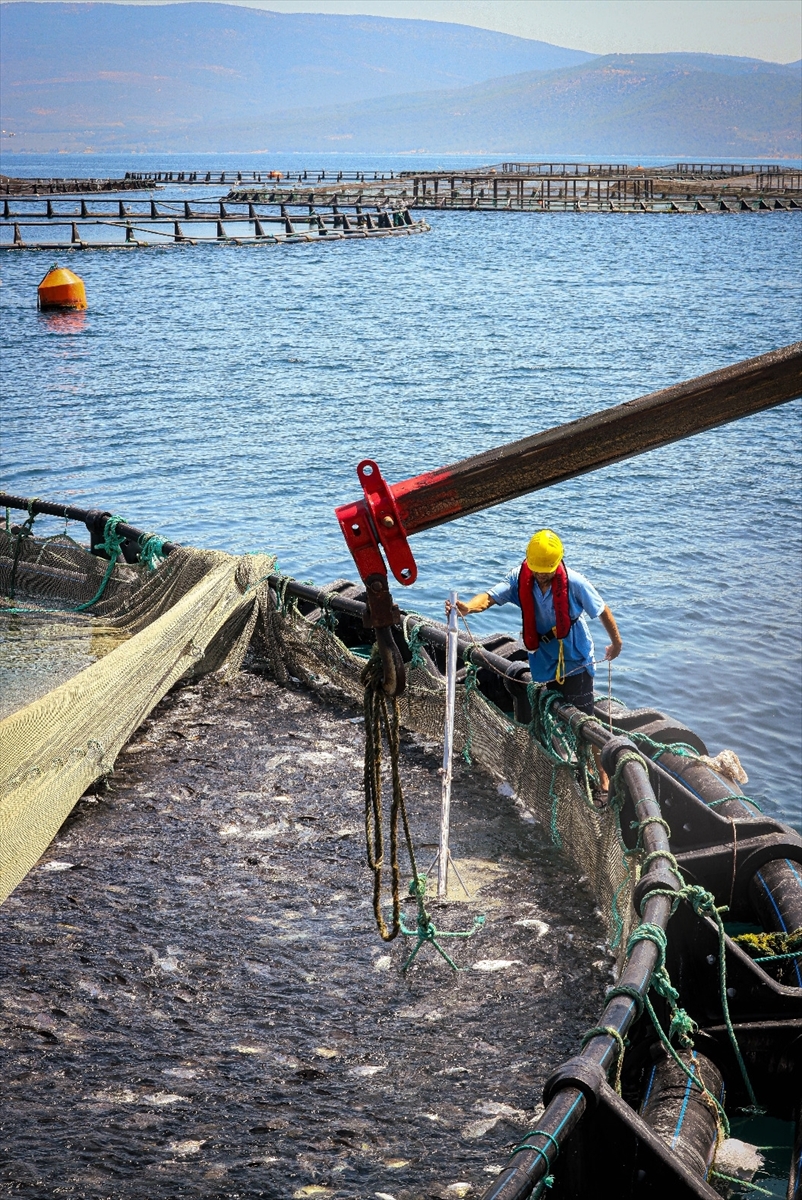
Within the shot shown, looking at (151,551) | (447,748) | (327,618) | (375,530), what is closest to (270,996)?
(447,748)

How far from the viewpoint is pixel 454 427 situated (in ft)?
103

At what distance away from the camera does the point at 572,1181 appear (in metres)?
4.63

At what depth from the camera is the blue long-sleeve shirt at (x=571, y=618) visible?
821 centimetres

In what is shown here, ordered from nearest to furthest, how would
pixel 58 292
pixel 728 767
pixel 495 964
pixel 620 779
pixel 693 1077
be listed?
pixel 693 1077 → pixel 495 964 → pixel 620 779 → pixel 728 767 → pixel 58 292

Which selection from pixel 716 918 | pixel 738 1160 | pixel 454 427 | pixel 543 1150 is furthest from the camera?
pixel 454 427

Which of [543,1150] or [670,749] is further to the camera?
[670,749]

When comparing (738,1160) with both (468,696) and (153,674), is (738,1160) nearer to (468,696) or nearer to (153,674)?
(468,696)

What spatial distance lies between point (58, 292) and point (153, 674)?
4712 cm

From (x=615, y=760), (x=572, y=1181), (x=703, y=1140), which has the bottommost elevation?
(x=703, y=1140)

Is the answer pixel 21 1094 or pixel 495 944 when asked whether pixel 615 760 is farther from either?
pixel 21 1094

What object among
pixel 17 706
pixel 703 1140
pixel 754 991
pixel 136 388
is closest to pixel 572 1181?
pixel 703 1140

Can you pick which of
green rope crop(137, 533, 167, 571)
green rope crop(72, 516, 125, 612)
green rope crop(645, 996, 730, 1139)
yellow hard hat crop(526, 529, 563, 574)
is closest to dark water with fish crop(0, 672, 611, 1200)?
green rope crop(645, 996, 730, 1139)

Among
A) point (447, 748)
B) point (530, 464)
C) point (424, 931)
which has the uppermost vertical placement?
point (530, 464)

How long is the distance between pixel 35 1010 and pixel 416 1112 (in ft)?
7.49
